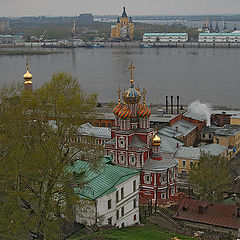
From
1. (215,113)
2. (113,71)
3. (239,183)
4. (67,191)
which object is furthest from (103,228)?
(113,71)

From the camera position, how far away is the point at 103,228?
963cm

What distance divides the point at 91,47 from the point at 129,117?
8646 centimetres

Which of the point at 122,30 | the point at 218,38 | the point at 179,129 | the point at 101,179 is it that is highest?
the point at 122,30

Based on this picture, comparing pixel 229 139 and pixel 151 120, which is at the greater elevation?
pixel 151 120

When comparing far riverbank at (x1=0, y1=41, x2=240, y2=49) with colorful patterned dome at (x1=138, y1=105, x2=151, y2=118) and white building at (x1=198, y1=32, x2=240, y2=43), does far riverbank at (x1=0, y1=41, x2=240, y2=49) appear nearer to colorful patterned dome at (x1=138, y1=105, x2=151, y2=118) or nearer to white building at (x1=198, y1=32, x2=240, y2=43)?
white building at (x1=198, y1=32, x2=240, y2=43)

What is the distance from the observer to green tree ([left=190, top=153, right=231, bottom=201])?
1273 centimetres

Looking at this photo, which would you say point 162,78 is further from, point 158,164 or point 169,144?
point 158,164

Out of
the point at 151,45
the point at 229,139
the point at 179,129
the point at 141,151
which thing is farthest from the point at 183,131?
the point at 151,45

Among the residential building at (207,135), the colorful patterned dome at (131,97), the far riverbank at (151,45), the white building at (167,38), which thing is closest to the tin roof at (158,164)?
the colorful patterned dome at (131,97)

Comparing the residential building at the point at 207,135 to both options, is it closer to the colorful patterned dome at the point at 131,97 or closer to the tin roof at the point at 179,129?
Result: the tin roof at the point at 179,129

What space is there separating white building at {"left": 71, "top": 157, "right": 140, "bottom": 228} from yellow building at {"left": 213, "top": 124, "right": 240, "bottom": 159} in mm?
8425

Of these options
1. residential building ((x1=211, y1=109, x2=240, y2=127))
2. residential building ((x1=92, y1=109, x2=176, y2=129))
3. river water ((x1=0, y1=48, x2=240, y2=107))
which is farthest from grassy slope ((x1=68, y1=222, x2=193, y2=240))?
river water ((x1=0, y1=48, x2=240, y2=107))

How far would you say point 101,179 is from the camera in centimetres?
1016

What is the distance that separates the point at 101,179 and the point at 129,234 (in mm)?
1317
